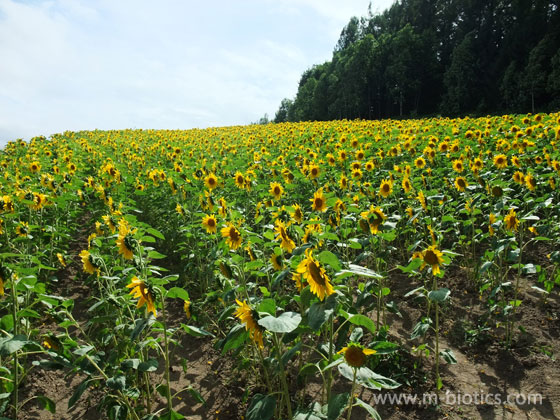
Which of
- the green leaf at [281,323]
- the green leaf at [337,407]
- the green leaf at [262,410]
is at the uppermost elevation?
the green leaf at [281,323]

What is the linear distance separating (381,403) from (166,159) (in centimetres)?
824

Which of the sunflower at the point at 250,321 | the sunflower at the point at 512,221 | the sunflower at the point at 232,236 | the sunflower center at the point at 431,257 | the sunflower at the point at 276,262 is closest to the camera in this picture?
the sunflower at the point at 250,321

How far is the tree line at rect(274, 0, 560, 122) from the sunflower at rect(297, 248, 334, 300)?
3120 cm

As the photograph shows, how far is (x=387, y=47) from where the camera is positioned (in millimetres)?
38938

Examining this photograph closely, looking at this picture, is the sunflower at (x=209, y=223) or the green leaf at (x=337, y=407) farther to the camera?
the sunflower at (x=209, y=223)

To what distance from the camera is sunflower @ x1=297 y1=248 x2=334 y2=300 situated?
1483 mm

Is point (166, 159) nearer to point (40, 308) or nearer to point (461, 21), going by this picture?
point (40, 308)

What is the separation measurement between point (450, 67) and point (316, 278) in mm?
39572

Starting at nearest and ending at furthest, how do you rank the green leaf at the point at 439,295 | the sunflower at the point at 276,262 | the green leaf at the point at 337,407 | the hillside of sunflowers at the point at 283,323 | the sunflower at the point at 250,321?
the green leaf at the point at 337,407
the sunflower at the point at 250,321
the hillside of sunflowers at the point at 283,323
the green leaf at the point at 439,295
the sunflower at the point at 276,262

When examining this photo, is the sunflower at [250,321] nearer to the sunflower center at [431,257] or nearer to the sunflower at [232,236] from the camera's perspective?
the sunflower at [232,236]

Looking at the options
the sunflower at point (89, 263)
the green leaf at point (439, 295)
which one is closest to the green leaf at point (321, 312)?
the green leaf at point (439, 295)

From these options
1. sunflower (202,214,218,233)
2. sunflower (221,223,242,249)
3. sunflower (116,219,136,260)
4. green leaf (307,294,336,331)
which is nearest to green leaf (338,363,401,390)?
green leaf (307,294,336,331)

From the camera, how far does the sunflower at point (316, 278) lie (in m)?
1.48

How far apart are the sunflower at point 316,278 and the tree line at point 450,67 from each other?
102 ft
